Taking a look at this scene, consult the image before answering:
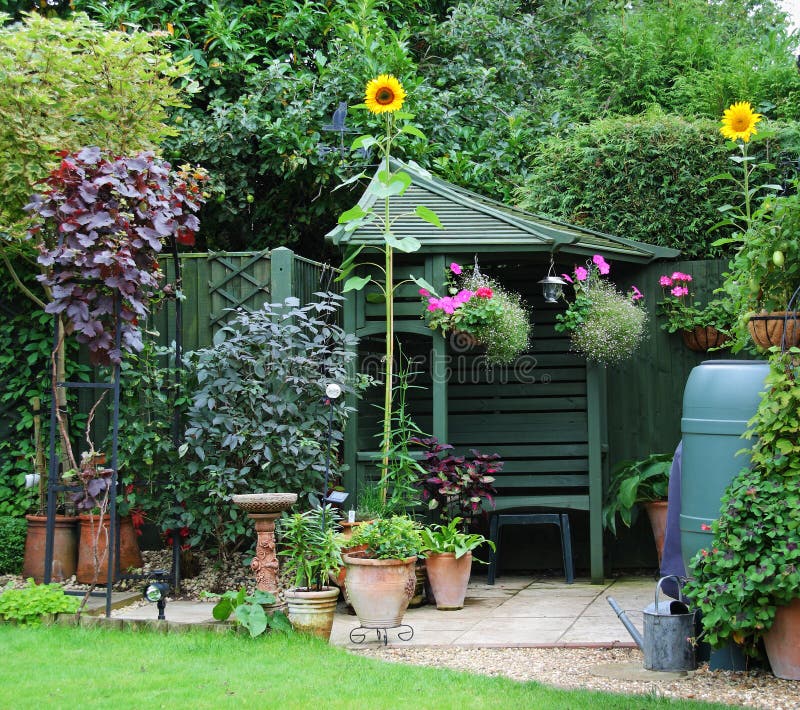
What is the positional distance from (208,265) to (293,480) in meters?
1.67

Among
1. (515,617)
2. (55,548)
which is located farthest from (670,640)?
(55,548)

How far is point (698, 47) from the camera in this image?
912 cm

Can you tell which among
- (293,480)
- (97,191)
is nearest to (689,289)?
(293,480)

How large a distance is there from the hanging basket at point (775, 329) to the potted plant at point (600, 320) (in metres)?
1.76

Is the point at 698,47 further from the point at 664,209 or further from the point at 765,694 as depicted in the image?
the point at 765,694

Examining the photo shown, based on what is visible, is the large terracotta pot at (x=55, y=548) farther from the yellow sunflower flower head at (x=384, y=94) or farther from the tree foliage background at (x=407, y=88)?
the tree foliage background at (x=407, y=88)

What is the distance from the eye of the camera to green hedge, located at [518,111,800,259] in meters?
6.99

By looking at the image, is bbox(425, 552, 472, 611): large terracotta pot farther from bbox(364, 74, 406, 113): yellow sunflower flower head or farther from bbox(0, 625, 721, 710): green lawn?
bbox(364, 74, 406, 113): yellow sunflower flower head

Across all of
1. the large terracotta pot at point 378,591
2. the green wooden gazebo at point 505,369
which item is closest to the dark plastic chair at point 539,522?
the green wooden gazebo at point 505,369

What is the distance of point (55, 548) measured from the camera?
18.2ft

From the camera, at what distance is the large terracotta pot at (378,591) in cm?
452

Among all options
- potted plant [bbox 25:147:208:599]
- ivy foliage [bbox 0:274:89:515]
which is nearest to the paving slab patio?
potted plant [bbox 25:147:208:599]

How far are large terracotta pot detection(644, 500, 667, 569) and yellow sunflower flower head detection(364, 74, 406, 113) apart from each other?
3.10 meters

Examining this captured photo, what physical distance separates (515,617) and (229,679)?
2024mm
